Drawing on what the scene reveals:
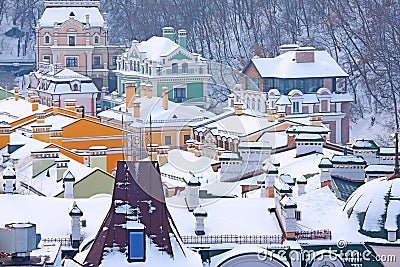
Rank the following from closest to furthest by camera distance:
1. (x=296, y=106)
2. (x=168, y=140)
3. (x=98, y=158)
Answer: (x=168, y=140)
(x=98, y=158)
(x=296, y=106)

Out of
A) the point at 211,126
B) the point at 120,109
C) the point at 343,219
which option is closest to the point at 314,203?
the point at 343,219

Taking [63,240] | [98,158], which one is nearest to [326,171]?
[63,240]

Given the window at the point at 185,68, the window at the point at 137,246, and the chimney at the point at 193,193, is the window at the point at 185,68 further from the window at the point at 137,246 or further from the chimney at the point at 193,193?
the window at the point at 137,246

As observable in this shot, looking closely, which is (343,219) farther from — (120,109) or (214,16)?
(214,16)

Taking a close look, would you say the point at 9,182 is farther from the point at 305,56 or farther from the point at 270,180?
the point at 305,56

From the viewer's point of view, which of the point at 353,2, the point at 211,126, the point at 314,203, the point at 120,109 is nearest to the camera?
the point at 314,203

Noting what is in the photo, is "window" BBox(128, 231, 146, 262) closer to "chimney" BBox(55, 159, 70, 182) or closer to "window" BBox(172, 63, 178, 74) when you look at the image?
"chimney" BBox(55, 159, 70, 182)

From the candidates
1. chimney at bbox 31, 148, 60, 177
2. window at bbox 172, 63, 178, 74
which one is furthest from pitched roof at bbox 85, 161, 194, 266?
window at bbox 172, 63, 178, 74
